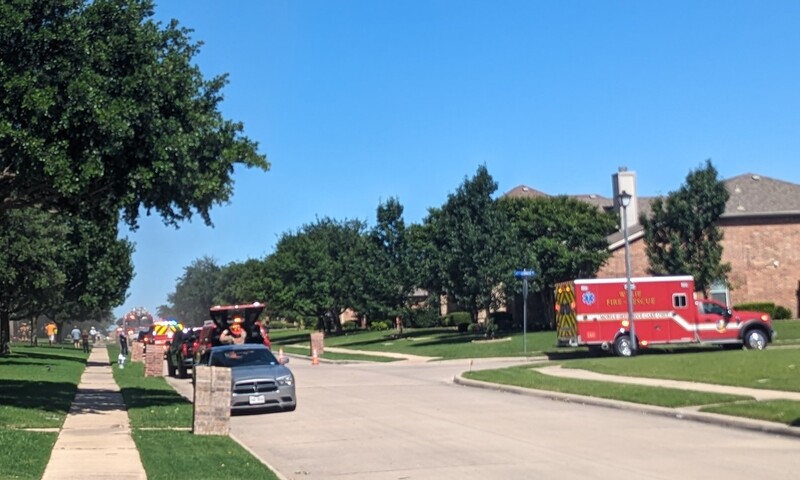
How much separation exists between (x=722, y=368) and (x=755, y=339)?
33.0 ft

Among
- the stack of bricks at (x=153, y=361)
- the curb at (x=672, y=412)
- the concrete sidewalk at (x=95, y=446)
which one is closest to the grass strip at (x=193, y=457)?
the concrete sidewalk at (x=95, y=446)

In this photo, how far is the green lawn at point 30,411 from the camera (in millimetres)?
11938

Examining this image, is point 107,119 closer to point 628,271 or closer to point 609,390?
point 609,390

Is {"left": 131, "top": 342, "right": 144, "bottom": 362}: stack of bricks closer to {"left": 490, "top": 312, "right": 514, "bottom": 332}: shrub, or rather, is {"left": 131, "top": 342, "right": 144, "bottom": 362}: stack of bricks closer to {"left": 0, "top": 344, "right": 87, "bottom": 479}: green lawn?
{"left": 0, "top": 344, "right": 87, "bottom": 479}: green lawn

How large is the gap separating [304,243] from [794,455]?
202ft

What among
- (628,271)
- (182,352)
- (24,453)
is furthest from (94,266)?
(24,453)

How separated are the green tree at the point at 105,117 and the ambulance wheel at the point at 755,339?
2113 cm

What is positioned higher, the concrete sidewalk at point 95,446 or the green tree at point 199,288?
the green tree at point 199,288

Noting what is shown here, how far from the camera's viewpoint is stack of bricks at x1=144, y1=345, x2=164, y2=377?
1308 inches

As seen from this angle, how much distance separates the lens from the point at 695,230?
149ft

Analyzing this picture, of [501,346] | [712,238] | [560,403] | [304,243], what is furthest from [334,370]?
[304,243]

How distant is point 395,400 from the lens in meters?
22.2

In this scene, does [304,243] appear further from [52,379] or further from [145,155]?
[145,155]

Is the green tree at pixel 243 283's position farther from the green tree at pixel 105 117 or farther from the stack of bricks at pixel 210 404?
the stack of bricks at pixel 210 404
